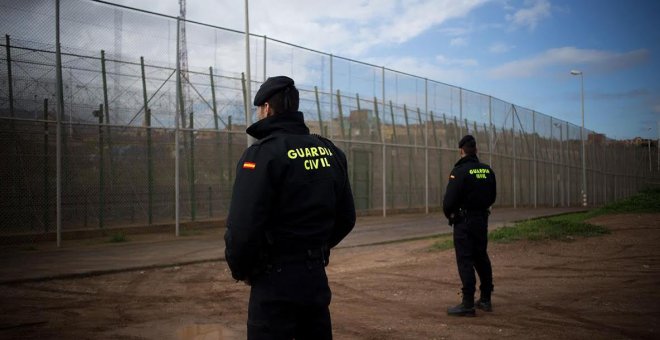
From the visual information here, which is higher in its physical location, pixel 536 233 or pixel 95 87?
pixel 95 87

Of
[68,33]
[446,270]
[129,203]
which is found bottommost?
[446,270]

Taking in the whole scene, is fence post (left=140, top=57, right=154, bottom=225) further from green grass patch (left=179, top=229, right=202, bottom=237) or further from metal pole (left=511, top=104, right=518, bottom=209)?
metal pole (left=511, top=104, right=518, bottom=209)

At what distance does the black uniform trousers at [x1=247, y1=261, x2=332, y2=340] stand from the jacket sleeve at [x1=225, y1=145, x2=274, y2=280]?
0.40ft

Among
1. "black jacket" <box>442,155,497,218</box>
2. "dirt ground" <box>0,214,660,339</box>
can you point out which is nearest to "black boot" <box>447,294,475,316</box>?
"dirt ground" <box>0,214,660,339</box>

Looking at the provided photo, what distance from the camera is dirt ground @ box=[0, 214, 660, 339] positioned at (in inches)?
209

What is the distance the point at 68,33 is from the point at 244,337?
10822mm

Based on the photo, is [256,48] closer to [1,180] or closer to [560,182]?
[1,180]

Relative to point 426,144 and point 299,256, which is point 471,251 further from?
point 426,144

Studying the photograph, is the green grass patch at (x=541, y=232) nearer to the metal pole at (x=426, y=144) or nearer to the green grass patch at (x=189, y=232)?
the green grass patch at (x=189, y=232)

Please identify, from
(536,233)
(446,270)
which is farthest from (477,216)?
(536,233)

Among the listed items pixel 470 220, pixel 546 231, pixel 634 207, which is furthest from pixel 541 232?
pixel 634 207

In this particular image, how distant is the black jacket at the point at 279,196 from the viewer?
8.59 feet

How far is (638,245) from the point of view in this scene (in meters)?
11.5

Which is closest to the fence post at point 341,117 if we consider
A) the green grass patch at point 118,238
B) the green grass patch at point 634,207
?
the green grass patch at point 634,207
